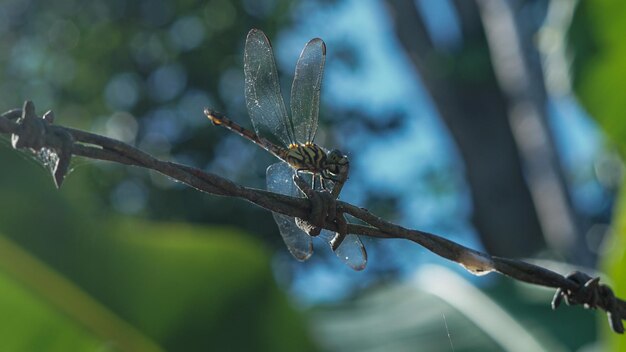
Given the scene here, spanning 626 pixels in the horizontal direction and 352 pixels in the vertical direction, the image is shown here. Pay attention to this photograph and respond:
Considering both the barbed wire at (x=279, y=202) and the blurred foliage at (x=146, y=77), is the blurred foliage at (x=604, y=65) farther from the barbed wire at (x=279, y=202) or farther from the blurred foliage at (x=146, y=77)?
the blurred foliage at (x=146, y=77)

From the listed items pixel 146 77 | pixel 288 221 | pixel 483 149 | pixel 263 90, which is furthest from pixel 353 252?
pixel 146 77

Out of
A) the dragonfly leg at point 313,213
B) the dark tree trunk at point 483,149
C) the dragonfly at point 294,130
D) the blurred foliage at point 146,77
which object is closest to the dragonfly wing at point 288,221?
the dragonfly at point 294,130

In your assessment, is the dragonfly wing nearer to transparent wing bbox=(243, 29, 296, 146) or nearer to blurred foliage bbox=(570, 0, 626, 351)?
transparent wing bbox=(243, 29, 296, 146)

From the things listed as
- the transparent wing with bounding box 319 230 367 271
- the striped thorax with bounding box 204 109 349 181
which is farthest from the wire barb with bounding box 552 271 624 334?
the striped thorax with bounding box 204 109 349 181

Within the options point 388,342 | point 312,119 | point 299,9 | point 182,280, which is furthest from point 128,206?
point 312,119

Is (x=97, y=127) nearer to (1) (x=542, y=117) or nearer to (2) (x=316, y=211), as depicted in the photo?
(1) (x=542, y=117)

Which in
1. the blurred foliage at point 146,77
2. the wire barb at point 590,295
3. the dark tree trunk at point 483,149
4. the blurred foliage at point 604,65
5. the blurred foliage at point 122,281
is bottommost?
the wire barb at point 590,295

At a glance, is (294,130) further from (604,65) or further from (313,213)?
(604,65)
